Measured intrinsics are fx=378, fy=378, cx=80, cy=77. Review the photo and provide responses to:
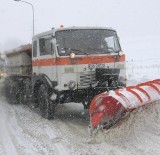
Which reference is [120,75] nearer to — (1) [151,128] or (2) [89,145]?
(1) [151,128]

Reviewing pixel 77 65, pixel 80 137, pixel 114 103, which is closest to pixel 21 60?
pixel 77 65

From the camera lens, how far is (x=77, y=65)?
895 centimetres

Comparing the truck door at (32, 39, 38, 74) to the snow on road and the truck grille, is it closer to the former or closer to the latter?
the snow on road

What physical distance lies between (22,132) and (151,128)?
281cm

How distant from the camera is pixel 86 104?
9.58m

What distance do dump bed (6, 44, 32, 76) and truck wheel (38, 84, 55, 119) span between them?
164 centimetres

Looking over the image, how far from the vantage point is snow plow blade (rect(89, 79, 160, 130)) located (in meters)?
7.11

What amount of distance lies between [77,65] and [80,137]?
202 centimetres

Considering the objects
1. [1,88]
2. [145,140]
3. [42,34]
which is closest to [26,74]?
[42,34]

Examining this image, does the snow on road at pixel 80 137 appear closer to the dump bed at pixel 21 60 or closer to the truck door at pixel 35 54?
the truck door at pixel 35 54

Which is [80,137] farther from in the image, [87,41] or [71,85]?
[87,41]

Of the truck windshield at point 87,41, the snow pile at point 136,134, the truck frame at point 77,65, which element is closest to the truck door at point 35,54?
the truck frame at point 77,65

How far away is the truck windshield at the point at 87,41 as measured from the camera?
902cm

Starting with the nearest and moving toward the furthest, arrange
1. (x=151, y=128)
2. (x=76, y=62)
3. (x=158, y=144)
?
(x=158, y=144)
(x=151, y=128)
(x=76, y=62)
